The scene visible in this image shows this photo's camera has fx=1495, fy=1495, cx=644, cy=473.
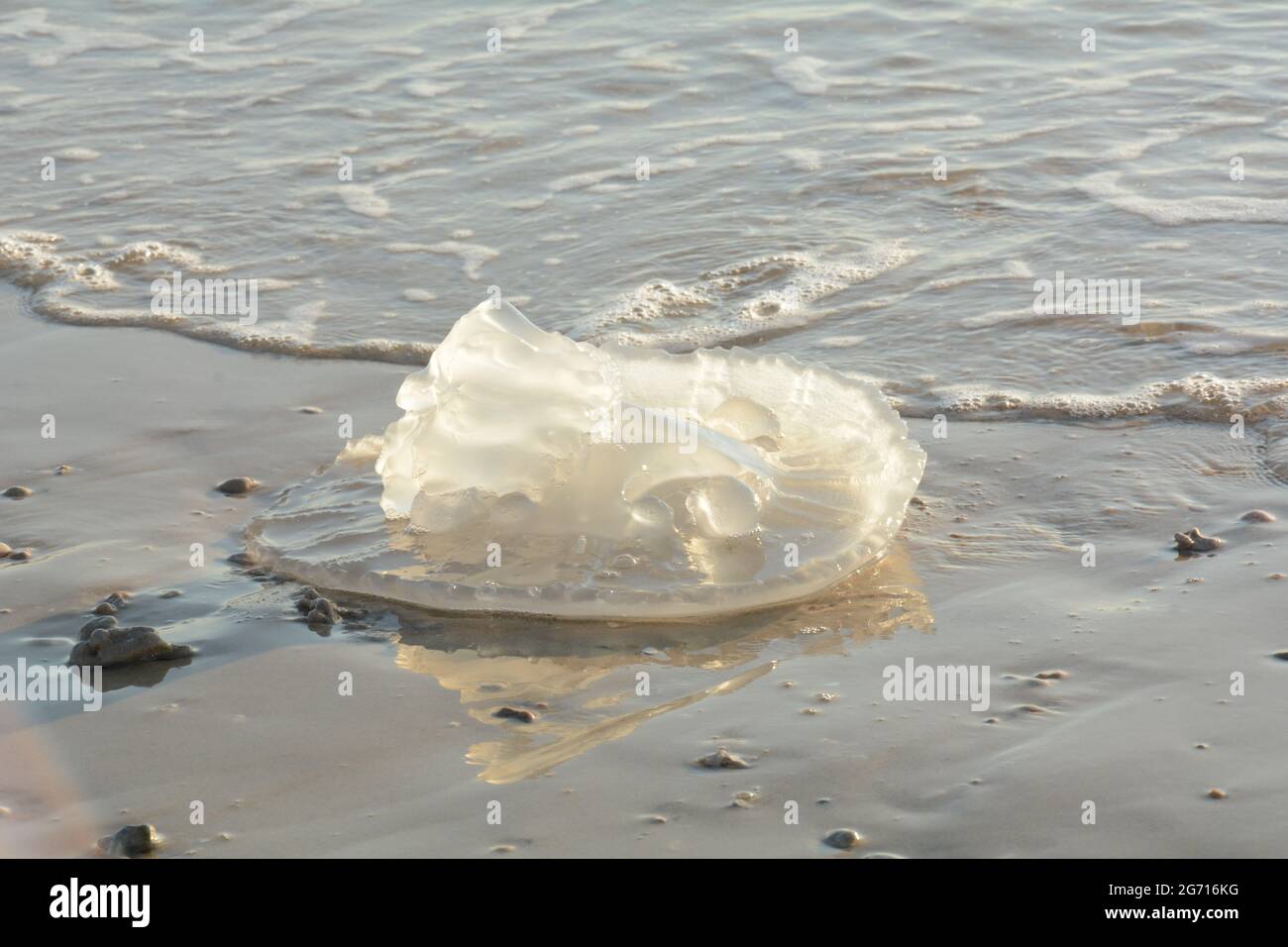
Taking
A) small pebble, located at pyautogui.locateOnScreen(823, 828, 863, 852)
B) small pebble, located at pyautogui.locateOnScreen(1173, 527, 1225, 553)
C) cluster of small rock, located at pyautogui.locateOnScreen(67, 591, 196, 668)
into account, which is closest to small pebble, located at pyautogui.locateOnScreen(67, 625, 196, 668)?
cluster of small rock, located at pyautogui.locateOnScreen(67, 591, 196, 668)

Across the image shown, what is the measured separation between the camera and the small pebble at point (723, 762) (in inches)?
131

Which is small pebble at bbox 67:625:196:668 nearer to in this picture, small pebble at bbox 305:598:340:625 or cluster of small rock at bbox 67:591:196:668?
cluster of small rock at bbox 67:591:196:668

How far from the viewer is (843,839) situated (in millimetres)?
3018

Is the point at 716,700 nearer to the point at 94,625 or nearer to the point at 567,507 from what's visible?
the point at 567,507

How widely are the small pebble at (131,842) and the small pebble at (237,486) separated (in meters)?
2.17

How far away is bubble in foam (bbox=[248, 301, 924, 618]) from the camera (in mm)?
4191

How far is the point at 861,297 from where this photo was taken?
23.5ft

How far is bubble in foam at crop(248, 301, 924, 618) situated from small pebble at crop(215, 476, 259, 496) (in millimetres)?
651

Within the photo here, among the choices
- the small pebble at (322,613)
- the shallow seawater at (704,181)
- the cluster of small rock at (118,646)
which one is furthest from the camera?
the shallow seawater at (704,181)

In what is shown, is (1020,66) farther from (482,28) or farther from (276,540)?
(276,540)

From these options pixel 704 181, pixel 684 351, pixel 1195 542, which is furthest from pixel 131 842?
pixel 704 181

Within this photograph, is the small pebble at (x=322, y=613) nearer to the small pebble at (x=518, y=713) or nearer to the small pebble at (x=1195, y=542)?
the small pebble at (x=518, y=713)

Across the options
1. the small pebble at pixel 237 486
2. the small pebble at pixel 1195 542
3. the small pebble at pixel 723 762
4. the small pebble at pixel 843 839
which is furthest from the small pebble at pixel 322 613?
the small pebble at pixel 1195 542
